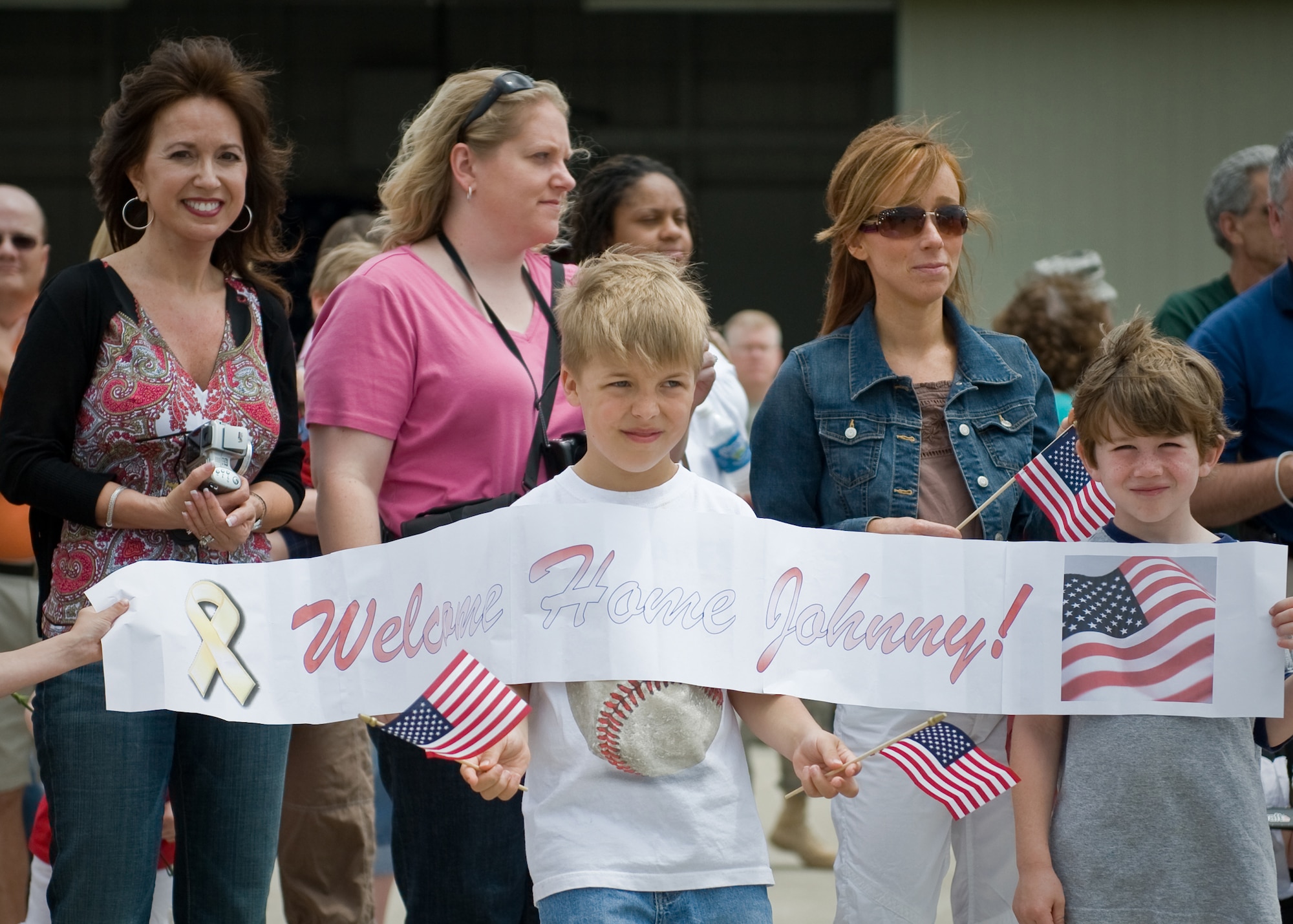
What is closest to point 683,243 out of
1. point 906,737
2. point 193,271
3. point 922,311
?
point 922,311

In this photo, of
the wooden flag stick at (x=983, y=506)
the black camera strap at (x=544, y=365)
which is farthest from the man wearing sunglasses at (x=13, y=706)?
the wooden flag stick at (x=983, y=506)

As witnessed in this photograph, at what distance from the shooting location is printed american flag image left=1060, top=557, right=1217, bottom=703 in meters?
2.72

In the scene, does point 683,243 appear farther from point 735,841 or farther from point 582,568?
point 735,841

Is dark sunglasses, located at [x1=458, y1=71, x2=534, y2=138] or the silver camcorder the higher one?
dark sunglasses, located at [x1=458, y1=71, x2=534, y2=138]

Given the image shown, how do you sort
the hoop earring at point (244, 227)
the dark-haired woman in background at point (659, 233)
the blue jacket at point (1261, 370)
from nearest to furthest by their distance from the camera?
the hoop earring at point (244, 227)
the blue jacket at point (1261, 370)
the dark-haired woman in background at point (659, 233)

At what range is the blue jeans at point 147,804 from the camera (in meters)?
2.77

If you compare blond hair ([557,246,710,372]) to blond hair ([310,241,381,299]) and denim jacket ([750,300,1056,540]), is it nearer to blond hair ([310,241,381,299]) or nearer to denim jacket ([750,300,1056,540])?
denim jacket ([750,300,1056,540])

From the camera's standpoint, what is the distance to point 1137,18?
28.0 feet

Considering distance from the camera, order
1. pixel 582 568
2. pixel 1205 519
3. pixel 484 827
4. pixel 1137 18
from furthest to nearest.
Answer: pixel 1137 18 → pixel 1205 519 → pixel 484 827 → pixel 582 568

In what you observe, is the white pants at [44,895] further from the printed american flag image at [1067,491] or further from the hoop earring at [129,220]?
the printed american flag image at [1067,491]

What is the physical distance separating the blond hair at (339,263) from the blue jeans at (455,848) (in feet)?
6.47

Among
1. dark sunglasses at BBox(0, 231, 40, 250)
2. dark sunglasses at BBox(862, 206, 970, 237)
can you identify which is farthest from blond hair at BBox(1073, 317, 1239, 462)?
dark sunglasses at BBox(0, 231, 40, 250)

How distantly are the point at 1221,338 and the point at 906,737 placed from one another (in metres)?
1.72

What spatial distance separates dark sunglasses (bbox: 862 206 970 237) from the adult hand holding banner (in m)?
0.70
